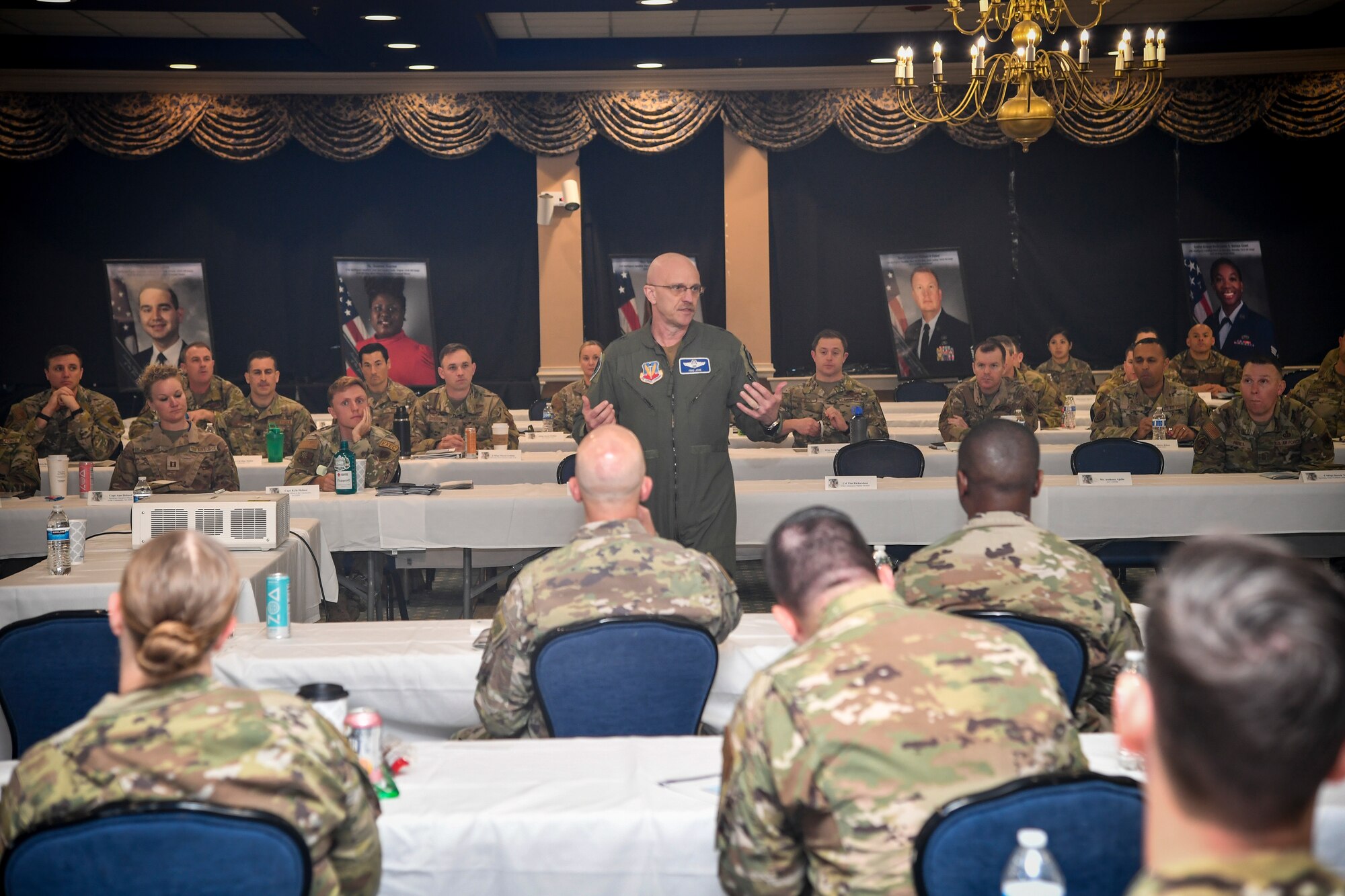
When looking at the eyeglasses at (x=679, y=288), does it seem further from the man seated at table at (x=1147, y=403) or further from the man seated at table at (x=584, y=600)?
the man seated at table at (x=1147, y=403)

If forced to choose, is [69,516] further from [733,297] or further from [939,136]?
[939,136]

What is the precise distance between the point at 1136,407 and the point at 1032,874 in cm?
664

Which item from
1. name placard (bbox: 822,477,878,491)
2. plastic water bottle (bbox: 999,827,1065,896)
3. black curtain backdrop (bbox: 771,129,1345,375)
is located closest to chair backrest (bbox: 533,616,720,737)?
plastic water bottle (bbox: 999,827,1065,896)

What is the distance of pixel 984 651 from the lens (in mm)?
1624

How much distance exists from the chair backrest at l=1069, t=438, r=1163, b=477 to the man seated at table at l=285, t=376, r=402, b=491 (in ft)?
11.2

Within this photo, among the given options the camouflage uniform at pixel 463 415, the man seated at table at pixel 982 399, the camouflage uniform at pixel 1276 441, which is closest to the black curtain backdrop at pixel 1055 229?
the man seated at table at pixel 982 399

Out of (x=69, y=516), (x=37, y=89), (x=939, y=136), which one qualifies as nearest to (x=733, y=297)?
(x=939, y=136)

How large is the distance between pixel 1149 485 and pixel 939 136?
22.8 ft

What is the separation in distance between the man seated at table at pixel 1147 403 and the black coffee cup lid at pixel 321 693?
621cm

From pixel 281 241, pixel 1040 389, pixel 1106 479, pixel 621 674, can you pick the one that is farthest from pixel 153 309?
pixel 621 674

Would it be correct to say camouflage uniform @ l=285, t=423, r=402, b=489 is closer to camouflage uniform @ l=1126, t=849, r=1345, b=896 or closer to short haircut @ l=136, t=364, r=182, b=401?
short haircut @ l=136, t=364, r=182, b=401

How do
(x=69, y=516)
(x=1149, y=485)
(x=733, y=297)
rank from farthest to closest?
(x=733, y=297) < (x=1149, y=485) < (x=69, y=516)

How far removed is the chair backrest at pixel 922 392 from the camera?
11.0 m

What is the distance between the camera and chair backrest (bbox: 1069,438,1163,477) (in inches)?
243
